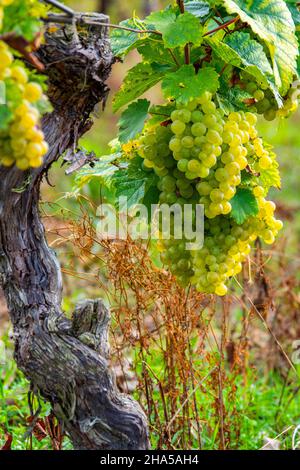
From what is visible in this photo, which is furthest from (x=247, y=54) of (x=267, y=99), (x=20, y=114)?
(x=20, y=114)

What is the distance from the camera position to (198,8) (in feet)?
5.44

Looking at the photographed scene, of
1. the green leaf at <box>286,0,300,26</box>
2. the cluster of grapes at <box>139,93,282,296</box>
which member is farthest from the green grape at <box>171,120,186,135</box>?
the green leaf at <box>286,0,300,26</box>

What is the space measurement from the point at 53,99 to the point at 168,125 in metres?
0.30

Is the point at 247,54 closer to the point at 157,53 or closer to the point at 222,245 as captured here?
Answer: the point at 157,53

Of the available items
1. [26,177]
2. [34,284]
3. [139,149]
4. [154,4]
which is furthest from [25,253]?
[154,4]

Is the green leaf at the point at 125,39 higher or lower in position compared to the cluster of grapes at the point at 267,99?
higher

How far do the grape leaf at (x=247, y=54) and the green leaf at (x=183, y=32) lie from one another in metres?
0.09

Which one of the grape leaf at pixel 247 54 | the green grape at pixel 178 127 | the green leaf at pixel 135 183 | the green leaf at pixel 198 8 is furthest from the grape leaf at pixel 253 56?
the green leaf at pixel 135 183

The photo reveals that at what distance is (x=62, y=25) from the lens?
1.38m

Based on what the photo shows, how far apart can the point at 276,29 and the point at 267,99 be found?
0.22 meters

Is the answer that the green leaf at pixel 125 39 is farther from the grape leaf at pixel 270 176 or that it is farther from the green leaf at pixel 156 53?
the grape leaf at pixel 270 176

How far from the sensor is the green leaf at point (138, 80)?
5.34 ft

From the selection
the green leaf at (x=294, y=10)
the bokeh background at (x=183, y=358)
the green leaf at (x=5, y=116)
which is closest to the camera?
the green leaf at (x=5, y=116)

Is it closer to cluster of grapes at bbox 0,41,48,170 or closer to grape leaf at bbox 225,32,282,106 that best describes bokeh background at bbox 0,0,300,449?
grape leaf at bbox 225,32,282,106
